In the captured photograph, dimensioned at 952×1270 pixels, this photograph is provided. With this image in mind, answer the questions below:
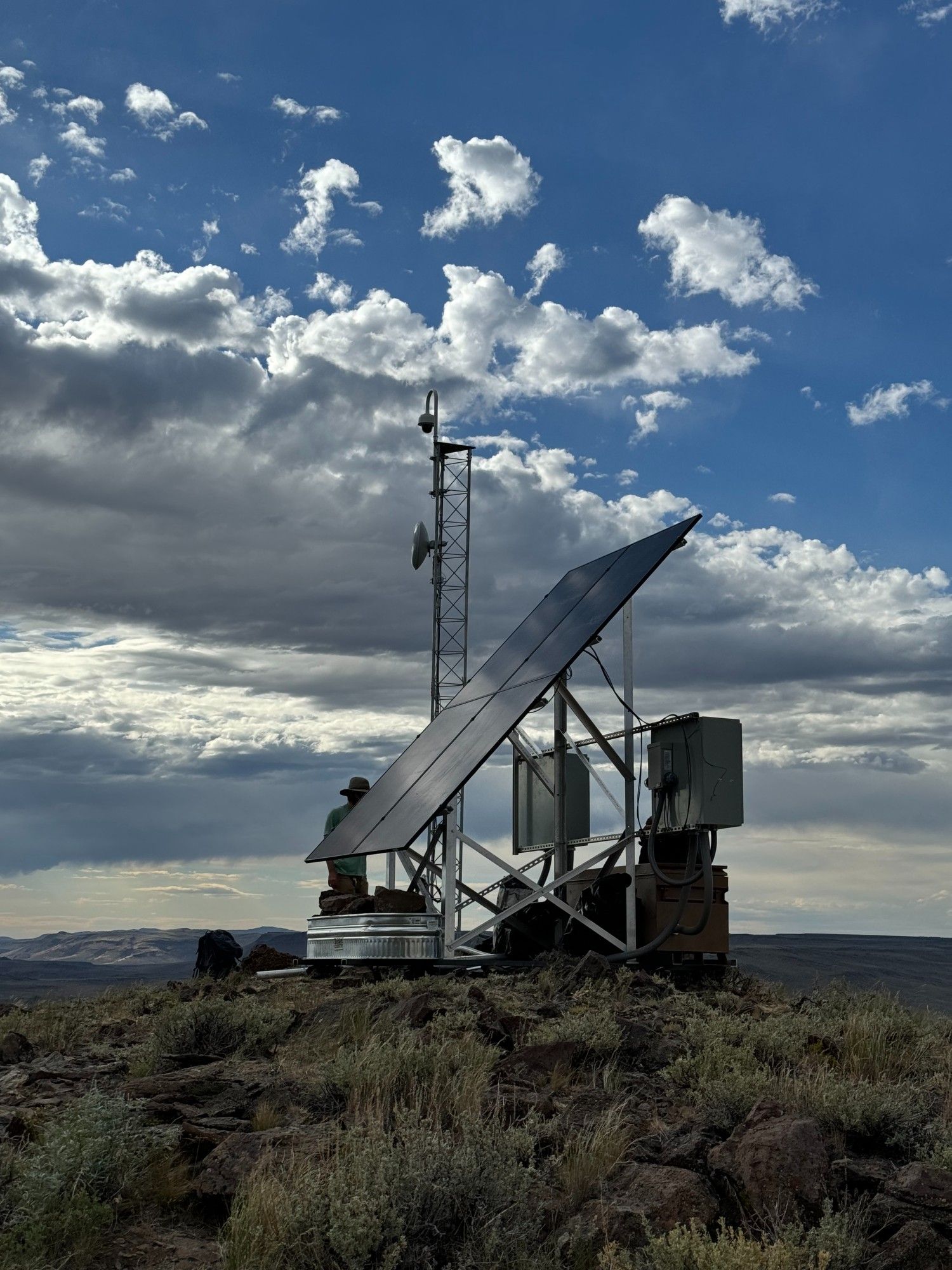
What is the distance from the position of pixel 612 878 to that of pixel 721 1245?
9444 millimetres

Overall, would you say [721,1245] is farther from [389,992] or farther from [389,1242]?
[389,992]

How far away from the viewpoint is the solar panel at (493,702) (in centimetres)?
1189

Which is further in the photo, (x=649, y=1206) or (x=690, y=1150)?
(x=690, y=1150)

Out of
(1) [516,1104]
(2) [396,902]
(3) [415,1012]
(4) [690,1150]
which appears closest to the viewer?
(4) [690,1150]

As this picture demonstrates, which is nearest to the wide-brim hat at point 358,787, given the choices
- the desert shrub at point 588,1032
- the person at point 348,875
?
the person at point 348,875

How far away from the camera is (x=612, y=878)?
13.6 m

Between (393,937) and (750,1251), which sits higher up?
(393,937)

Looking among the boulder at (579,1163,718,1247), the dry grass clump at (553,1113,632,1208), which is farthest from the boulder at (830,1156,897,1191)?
the dry grass clump at (553,1113,632,1208)

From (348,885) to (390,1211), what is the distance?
36.8 feet

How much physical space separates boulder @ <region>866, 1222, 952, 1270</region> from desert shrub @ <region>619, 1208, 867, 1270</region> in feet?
0.25

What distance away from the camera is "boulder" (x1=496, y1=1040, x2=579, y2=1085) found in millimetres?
6961

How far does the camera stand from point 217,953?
48.8 ft

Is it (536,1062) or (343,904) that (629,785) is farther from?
(536,1062)

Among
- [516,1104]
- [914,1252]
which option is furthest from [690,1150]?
[516,1104]
